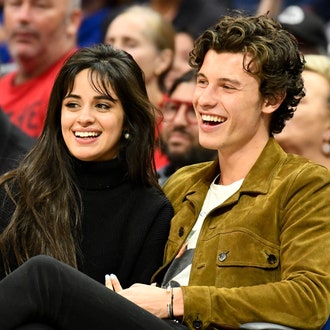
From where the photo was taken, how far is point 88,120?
355 cm

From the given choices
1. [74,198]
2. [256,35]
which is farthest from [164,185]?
[256,35]

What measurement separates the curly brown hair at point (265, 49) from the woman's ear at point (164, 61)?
2.01 metres

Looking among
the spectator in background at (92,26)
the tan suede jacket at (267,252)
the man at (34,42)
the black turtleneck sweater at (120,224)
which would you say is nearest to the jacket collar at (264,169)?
the tan suede jacket at (267,252)

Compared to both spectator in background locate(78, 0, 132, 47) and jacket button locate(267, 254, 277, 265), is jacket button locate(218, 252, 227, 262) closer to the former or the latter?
jacket button locate(267, 254, 277, 265)

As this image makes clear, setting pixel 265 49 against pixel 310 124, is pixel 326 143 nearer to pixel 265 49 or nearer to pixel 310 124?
pixel 310 124

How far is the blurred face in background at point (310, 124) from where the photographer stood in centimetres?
435

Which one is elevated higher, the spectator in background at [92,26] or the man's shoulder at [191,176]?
the spectator in background at [92,26]

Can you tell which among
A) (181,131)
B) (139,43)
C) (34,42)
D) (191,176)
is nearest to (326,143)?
(181,131)

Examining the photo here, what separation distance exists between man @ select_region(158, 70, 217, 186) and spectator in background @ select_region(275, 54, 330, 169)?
0.45 meters

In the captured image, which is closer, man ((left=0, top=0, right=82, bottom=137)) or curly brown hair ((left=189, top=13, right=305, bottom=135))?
curly brown hair ((left=189, top=13, right=305, bottom=135))

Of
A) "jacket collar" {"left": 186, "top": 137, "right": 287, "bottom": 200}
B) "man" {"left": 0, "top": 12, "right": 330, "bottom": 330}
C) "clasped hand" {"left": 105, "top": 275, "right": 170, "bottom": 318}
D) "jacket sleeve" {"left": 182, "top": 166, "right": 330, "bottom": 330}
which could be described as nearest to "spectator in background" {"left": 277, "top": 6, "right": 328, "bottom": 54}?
"man" {"left": 0, "top": 12, "right": 330, "bottom": 330}

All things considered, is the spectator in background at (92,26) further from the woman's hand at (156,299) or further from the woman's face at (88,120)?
the woman's hand at (156,299)

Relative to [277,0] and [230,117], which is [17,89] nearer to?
[277,0]

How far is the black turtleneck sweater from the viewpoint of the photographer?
351 cm
